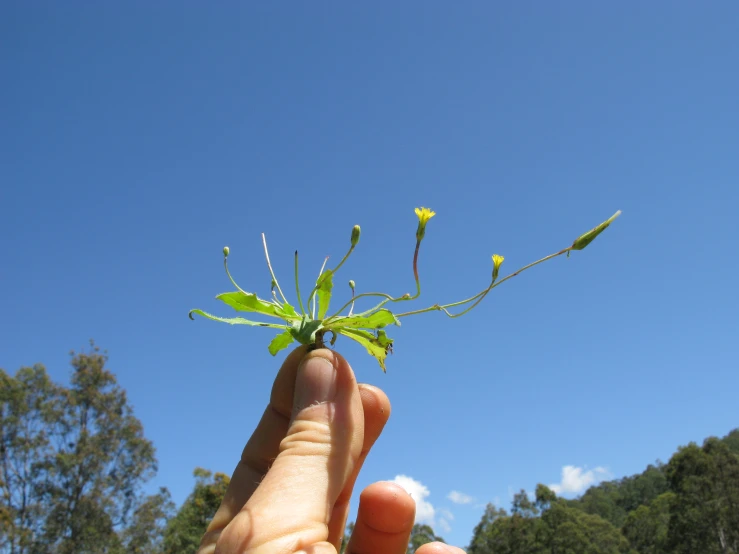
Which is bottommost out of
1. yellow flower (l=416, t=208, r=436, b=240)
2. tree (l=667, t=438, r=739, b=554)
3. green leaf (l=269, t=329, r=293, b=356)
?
green leaf (l=269, t=329, r=293, b=356)

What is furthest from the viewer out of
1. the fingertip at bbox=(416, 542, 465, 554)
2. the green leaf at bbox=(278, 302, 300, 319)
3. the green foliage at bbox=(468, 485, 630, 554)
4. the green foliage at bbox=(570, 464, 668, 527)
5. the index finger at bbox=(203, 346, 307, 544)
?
the green foliage at bbox=(570, 464, 668, 527)

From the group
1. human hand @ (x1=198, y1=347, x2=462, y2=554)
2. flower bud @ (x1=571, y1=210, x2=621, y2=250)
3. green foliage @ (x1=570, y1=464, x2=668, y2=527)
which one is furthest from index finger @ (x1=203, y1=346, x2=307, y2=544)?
green foliage @ (x1=570, y1=464, x2=668, y2=527)

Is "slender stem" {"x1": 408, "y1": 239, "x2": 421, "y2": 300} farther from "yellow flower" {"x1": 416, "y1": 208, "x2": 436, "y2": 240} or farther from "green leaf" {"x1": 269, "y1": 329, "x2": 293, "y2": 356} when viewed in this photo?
"green leaf" {"x1": 269, "y1": 329, "x2": 293, "y2": 356}

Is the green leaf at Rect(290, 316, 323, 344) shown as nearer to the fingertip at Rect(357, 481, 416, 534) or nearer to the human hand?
the human hand

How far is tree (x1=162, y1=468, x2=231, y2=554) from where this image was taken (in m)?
28.2

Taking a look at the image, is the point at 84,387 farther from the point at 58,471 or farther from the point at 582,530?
the point at 582,530

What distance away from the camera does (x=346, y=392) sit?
2.17 m

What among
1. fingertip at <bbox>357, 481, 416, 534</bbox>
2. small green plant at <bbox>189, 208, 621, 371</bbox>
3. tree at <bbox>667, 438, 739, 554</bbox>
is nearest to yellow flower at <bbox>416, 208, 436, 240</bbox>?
small green plant at <bbox>189, 208, 621, 371</bbox>

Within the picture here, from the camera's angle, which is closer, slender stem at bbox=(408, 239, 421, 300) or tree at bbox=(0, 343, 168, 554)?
slender stem at bbox=(408, 239, 421, 300)

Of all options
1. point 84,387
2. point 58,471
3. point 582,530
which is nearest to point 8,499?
point 58,471

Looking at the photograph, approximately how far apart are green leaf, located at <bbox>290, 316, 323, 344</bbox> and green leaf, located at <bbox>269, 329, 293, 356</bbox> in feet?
0.31

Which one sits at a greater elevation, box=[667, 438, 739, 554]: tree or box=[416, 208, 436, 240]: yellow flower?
box=[667, 438, 739, 554]: tree

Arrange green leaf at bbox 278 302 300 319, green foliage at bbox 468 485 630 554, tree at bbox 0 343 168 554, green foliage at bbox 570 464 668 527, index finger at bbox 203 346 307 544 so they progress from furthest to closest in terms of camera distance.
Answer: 1. green foliage at bbox 570 464 668 527
2. green foliage at bbox 468 485 630 554
3. tree at bbox 0 343 168 554
4. green leaf at bbox 278 302 300 319
5. index finger at bbox 203 346 307 544

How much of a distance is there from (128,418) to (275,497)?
30.3 metres
